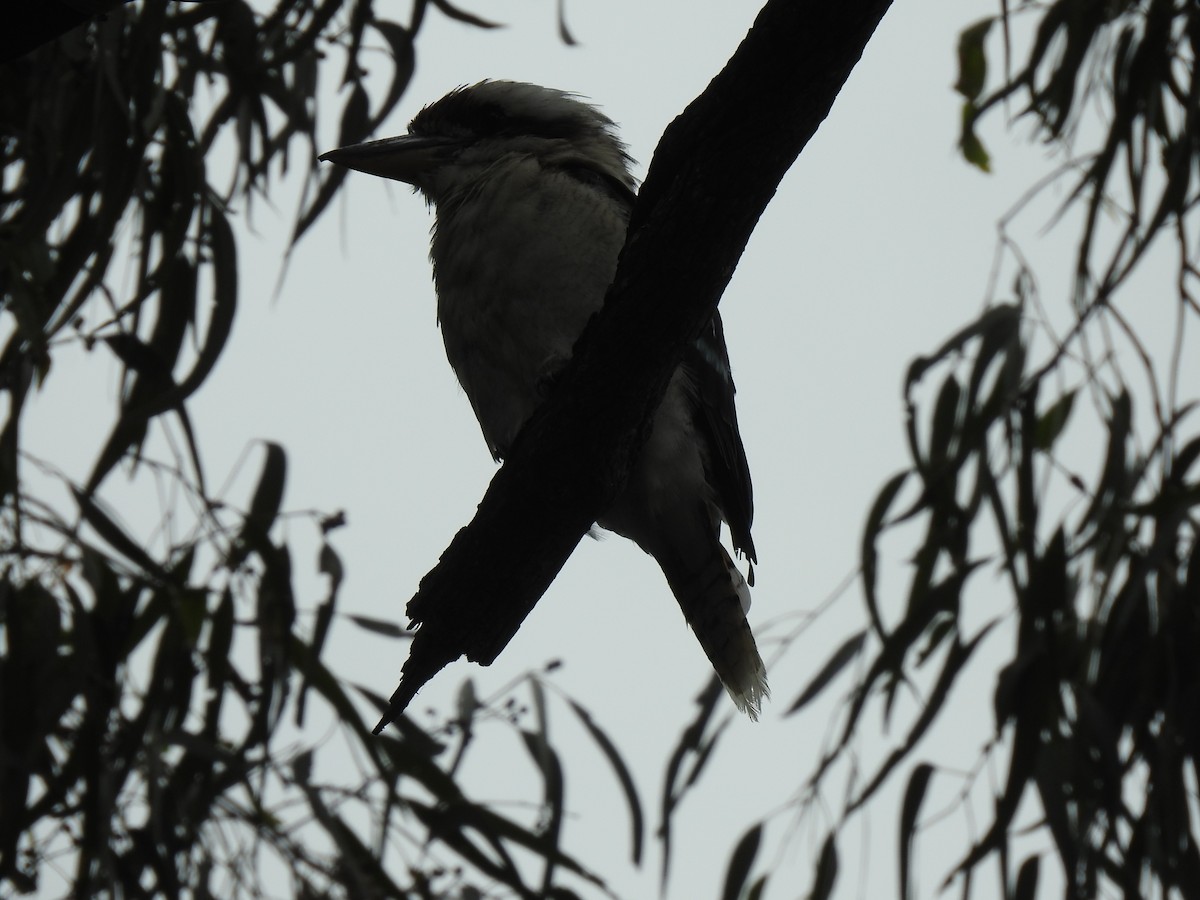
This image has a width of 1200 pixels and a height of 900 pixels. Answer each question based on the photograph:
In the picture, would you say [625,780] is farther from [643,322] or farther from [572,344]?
[643,322]

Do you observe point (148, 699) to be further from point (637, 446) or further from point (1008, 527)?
point (1008, 527)

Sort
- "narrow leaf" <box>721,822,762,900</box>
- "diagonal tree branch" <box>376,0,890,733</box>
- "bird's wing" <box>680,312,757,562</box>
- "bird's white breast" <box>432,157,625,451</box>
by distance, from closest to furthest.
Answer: "diagonal tree branch" <box>376,0,890,733</box>, "bird's white breast" <box>432,157,625,451</box>, "bird's wing" <box>680,312,757,562</box>, "narrow leaf" <box>721,822,762,900</box>

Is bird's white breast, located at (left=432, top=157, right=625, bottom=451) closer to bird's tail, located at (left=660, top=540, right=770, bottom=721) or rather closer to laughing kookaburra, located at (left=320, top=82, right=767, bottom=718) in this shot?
laughing kookaburra, located at (left=320, top=82, right=767, bottom=718)

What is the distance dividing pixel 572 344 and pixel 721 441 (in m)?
0.25

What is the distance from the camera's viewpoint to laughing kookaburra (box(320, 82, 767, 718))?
168cm

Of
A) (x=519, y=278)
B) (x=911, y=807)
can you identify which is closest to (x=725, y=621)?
(x=911, y=807)

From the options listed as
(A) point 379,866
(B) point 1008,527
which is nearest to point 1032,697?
(B) point 1008,527

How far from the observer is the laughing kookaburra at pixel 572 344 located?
5.50ft

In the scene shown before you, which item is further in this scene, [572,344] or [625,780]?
[625,780]

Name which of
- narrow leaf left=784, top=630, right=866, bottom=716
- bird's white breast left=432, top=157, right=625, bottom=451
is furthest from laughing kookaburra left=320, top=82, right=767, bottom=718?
narrow leaf left=784, top=630, right=866, bottom=716

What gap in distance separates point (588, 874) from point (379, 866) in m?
0.26

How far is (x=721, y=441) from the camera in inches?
70.1

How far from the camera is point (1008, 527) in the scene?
1.91 m

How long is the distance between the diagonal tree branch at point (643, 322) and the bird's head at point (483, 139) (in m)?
0.77
